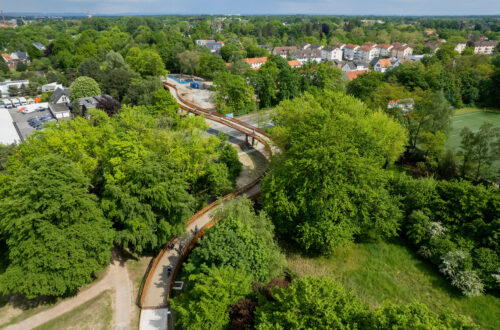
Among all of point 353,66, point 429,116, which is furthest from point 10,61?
point 429,116

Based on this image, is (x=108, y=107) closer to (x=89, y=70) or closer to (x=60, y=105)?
(x=60, y=105)

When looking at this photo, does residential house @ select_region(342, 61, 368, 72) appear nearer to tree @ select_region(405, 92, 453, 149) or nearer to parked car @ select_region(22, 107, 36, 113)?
tree @ select_region(405, 92, 453, 149)

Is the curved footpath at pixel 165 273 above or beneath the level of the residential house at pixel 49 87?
beneath

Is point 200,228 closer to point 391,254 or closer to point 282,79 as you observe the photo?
point 391,254

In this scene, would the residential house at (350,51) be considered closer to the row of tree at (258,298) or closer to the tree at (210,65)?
the tree at (210,65)

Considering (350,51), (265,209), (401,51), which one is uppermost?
(401,51)

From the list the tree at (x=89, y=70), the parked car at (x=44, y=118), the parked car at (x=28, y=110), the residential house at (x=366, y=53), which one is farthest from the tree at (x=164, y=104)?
the residential house at (x=366, y=53)
